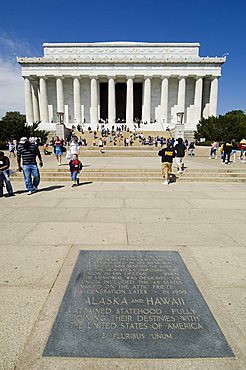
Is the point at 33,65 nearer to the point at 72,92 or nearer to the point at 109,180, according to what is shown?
the point at 72,92

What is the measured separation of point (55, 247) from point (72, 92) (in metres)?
58.3

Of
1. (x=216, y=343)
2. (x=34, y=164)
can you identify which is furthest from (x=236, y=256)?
(x=34, y=164)

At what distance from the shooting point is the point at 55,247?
406cm

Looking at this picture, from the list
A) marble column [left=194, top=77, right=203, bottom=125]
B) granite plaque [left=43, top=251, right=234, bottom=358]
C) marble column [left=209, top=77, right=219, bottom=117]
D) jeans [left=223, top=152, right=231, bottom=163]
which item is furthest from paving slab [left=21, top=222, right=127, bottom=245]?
marble column [left=209, top=77, right=219, bottom=117]

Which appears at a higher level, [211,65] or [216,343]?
[211,65]

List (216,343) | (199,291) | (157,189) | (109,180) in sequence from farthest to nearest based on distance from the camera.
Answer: (109,180)
(157,189)
(199,291)
(216,343)

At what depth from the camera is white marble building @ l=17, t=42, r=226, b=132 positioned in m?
50.9

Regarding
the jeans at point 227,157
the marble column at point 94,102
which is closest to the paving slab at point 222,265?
the jeans at point 227,157

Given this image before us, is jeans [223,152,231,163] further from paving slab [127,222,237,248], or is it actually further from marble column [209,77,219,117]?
marble column [209,77,219,117]

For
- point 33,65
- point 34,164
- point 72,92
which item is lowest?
point 34,164

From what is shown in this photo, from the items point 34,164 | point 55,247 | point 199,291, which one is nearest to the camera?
point 199,291

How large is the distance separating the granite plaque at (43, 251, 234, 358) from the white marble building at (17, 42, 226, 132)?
1923 inches

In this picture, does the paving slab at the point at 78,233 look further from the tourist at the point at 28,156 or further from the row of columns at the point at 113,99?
the row of columns at the point at 113,99

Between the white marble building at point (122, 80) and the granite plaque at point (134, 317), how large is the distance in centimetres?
4883
